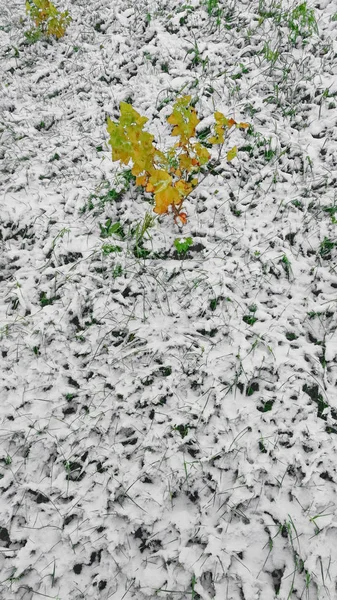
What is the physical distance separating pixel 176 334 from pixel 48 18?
14.4 ft

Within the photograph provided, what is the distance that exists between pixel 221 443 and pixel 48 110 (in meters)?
3.76

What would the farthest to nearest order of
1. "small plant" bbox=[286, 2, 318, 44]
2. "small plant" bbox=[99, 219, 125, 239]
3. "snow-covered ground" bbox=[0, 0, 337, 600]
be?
"small plant" bbox=[286, 2, 318, 44]
"small plant" bbox=[99, 219, 125, 239]
"snow-covered ground" bbox=[0, 0, 337, 600]

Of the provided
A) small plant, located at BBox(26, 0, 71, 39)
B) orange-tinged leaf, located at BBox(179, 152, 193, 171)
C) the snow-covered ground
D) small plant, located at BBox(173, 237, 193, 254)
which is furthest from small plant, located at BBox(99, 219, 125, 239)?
small plant, located at BBox(26, 0, 71, 39)

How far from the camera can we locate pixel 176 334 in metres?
2.58

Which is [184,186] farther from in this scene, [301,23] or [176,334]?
[301,23]

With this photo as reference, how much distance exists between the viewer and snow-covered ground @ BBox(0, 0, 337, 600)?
1.90m

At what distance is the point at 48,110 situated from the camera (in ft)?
13.3

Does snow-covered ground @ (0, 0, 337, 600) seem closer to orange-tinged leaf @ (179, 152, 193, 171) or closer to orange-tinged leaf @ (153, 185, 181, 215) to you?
orange-tinged leaf @ (179, 152, 193, 171)

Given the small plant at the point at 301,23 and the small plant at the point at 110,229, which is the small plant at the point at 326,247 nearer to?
the small plant at the point at 110,229

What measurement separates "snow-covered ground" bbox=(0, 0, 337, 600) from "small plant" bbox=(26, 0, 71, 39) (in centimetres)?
72

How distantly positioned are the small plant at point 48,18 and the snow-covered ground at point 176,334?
717 millimetres

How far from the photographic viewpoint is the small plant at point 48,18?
4.42 metres

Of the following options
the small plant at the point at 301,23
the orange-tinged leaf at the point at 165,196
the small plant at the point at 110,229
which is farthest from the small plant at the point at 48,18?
the orange-tinged leaf at the point at 165,196

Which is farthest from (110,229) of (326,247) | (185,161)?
(326,247)
